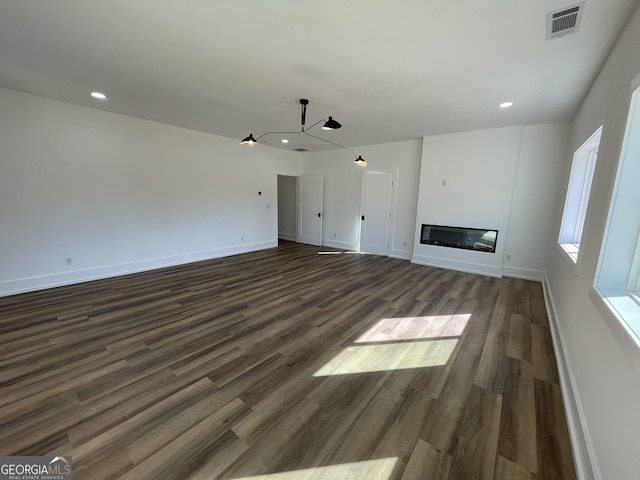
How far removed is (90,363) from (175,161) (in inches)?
163

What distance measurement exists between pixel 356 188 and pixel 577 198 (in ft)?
14.6

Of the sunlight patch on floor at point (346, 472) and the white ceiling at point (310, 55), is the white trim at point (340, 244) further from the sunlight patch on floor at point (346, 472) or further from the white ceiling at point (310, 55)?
the sunlight patch on floor at point (346, 472)

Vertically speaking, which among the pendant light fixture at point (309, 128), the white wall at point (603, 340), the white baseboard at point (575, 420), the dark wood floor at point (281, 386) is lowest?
the dark wood floor at point (281, 386)

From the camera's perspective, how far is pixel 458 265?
559 cm

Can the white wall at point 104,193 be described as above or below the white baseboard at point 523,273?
above

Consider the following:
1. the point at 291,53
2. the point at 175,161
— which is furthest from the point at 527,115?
the point at 175,161

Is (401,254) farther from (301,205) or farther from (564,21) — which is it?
(564,21)

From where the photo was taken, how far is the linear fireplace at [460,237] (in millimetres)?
5228

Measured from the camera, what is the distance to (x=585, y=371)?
179cm

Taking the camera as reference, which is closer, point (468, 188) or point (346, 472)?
point (346, 472)

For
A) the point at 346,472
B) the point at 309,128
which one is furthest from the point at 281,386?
the point at 309,128

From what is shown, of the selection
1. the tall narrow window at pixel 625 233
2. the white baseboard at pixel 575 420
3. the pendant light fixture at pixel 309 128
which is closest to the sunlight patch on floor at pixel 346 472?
the white baseboard at pixel 575 420

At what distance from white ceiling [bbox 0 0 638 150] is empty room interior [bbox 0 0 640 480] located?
0.03 m

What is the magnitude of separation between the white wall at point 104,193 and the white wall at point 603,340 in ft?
20.2
